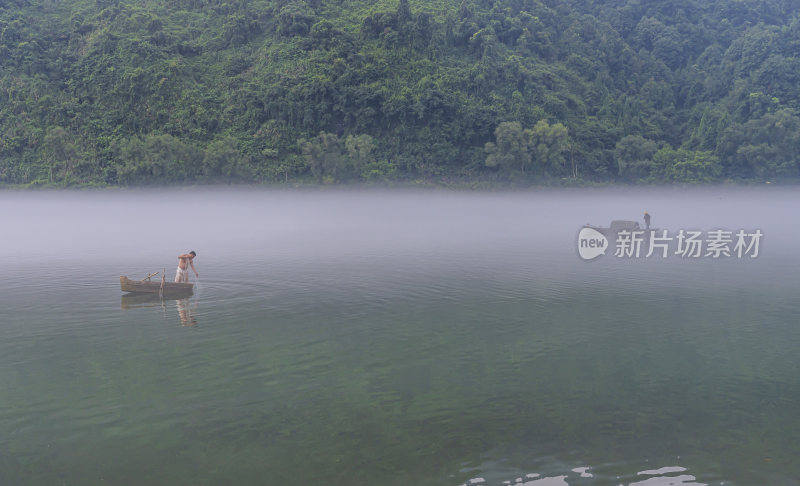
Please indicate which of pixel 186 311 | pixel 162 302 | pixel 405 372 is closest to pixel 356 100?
pixel 162 302

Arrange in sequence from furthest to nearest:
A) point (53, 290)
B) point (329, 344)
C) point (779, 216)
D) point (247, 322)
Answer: point (779, 216) → point (53, 290) → point (247, 322) → point (329, 344)

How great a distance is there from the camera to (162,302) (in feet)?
85.1

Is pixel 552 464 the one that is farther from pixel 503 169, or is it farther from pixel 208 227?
pixel 503 169

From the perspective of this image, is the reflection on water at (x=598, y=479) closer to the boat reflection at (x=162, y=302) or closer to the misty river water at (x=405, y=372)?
the misty river water at (x=405, y=372)

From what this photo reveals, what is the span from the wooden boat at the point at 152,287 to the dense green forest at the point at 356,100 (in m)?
75.7

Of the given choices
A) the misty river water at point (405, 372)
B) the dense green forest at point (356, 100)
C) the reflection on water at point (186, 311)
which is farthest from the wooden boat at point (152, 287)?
the dense green forest at point (356, 100)

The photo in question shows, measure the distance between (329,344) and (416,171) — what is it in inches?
3597

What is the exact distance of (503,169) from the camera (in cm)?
10706

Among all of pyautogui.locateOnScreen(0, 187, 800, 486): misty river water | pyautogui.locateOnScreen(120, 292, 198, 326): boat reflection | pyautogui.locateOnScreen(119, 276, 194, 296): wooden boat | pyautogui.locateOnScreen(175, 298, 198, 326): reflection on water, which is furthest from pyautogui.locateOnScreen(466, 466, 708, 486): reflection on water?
pyautogui.locateOnScreen(119, 276, 194, 296): wooden boat

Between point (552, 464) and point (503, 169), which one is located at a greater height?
point (503, 169)

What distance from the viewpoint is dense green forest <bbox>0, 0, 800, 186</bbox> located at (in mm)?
104750

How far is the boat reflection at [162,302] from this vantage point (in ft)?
77.4

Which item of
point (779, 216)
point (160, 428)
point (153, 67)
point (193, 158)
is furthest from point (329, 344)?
point (153, 67)

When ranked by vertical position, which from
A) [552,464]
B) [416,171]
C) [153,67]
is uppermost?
[153,67]
